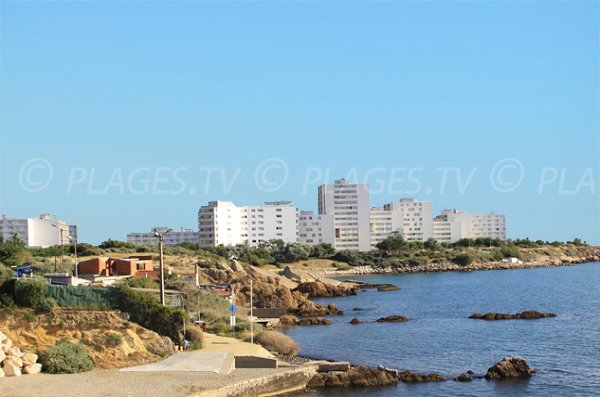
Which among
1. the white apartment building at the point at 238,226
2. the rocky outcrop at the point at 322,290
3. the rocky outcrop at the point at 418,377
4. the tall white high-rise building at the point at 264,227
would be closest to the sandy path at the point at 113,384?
the rocky outcrop at the point at 418,377

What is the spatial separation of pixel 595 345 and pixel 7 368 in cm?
3337

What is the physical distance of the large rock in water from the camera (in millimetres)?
37031

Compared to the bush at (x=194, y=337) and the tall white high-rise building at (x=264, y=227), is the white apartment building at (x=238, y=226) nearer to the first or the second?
the tall white high-rise building at (x=264, y=227)

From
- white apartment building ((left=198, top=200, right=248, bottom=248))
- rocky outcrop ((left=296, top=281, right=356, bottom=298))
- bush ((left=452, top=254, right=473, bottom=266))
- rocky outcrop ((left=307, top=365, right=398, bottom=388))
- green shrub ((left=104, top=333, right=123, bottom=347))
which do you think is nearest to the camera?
green shrub ((left=104, top=333, right=123, bottom=347))

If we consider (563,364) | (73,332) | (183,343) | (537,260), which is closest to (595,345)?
(563,364)

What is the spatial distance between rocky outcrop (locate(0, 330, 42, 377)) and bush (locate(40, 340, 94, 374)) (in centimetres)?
36

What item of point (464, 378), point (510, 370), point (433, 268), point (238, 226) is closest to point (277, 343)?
point (464, 378)

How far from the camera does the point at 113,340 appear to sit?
106ft

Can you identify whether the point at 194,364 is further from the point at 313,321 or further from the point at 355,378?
the point at 313,321

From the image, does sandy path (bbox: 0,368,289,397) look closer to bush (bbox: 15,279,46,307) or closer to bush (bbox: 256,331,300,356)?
bush (bbox: 15,279,46,307)

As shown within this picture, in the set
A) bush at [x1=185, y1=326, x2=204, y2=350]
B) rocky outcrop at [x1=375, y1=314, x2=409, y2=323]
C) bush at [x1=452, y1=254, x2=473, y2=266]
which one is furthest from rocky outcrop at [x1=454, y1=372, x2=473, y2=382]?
bush at [x1=452, y1=254, x2=473, y2=266]

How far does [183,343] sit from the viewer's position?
119 feet

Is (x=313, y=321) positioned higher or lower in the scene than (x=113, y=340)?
lower

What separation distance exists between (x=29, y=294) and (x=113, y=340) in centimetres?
392
